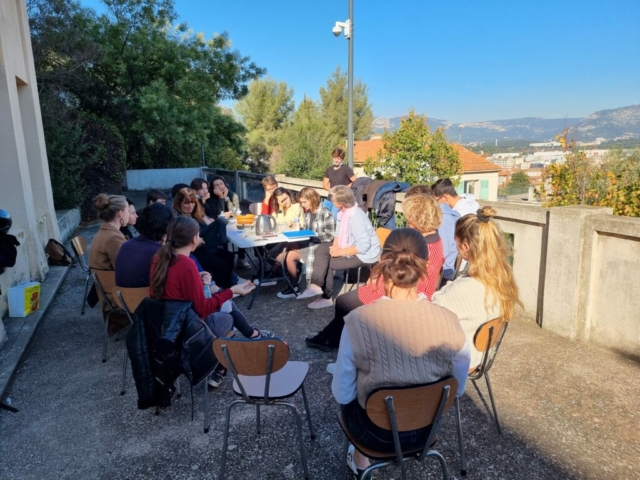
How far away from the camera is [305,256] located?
5223 mm

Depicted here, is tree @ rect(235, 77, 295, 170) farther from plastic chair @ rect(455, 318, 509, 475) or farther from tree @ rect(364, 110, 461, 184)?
plastic chair @ rect(455, 318, 509, 475)

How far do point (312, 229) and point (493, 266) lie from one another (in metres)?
3.09

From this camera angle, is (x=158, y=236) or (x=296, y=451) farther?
(x=158, y=236)

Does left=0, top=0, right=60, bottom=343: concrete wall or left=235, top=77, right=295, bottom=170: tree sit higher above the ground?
left=235, top=77, right=295, bottom=170: tree

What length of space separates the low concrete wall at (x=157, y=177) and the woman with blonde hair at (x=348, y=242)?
17235 millimetres

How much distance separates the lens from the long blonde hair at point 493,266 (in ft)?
8.23

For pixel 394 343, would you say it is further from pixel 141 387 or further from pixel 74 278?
pixel 74 278

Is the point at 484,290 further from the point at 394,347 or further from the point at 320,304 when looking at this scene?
the point at 320,304


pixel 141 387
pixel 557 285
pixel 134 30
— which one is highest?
pixel 134 30

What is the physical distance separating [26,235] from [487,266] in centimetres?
604

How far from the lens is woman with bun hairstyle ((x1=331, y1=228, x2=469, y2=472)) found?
1.83 m

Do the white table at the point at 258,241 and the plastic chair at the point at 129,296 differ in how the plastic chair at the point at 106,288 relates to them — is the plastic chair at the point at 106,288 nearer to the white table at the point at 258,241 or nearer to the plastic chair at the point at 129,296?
the plastic chair at the point at 129,296

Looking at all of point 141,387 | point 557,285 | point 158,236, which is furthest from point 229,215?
point 557,285

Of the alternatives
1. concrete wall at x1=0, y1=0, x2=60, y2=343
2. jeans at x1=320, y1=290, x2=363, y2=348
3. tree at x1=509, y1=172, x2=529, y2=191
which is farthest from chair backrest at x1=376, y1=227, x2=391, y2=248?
tree at x1=509, y1=172, x2=529, y2=191
